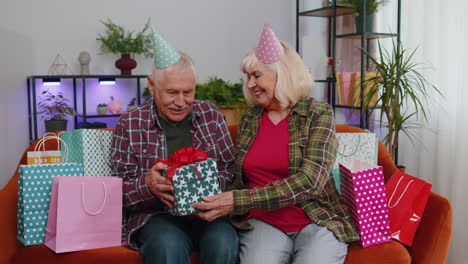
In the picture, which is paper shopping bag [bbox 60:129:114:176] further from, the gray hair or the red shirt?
the red shirt

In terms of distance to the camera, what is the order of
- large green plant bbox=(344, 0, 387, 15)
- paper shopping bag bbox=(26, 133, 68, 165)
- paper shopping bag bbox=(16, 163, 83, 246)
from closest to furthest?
1. paper shopping bag bbox=(16, 163, 83, 246)
2. paper shopping bag bbox=(26, 133, 68, 165)
3. large green plant bbox=(344, 0, 387, 15)

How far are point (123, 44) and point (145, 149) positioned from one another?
2276 mm

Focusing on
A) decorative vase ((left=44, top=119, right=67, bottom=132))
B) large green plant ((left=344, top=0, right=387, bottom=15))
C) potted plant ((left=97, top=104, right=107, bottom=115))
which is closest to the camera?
large green plant ((left=344, top=0, right=387, bottom=15))

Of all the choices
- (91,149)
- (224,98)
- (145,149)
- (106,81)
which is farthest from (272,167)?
(106,81)

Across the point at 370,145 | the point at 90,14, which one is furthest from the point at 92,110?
the point at 370,145

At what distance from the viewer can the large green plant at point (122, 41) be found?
4.16 meters

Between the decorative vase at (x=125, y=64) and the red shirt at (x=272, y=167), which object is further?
the decorative vase at (x=125, y=64)

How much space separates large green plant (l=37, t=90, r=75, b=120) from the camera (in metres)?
3.96

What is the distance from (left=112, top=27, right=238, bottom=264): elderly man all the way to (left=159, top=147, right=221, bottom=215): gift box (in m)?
0.04

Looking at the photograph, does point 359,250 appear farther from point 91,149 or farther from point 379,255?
point 91,149

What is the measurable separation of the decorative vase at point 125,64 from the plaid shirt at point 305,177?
2.26 m

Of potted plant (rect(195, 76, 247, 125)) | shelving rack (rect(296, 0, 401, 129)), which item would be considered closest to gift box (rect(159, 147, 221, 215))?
shelving rack (rect(296, 0, 401, 129))

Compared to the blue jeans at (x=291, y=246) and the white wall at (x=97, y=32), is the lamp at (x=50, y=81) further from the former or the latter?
the blue jeans at (x=291, y=246)

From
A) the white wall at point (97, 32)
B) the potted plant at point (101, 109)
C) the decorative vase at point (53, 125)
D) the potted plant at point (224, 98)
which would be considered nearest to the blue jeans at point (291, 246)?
the potted plant at point (224, 98)
